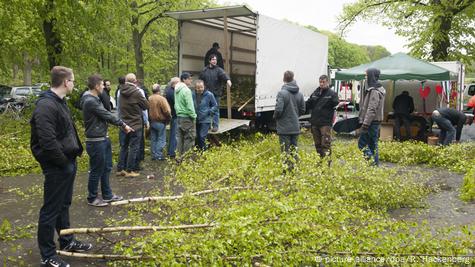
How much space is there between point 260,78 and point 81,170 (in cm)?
518

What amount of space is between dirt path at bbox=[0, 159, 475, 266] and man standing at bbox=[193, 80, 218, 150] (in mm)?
1580

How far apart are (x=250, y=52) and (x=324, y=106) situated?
740 cm

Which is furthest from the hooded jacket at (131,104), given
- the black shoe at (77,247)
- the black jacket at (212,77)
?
the black shoe at (77,247)

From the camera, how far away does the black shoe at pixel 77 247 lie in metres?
4.70

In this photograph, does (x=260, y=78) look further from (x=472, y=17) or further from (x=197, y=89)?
(x=472, y=17)

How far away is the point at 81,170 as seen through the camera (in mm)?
9227

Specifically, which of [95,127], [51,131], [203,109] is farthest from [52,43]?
[51,131]

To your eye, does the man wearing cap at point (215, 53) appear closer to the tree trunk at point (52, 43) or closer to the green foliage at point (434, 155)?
the green foliage at point (434, 155)

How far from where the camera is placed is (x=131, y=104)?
26.5ft

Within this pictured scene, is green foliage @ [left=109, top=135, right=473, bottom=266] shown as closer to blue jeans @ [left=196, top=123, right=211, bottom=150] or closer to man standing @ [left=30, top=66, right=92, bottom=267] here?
man standing @ [left=30, top=66, right=92, bottom=267]

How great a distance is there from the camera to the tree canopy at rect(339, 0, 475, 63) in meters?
19.8

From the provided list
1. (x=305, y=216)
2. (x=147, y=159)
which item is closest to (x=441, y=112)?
(x=147, y=159)

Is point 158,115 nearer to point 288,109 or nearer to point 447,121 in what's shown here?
point 288,109

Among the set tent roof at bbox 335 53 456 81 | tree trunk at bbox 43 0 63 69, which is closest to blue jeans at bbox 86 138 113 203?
tree trunk at bbox 43 0 63 69
